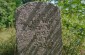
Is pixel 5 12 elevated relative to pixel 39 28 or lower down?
lower down

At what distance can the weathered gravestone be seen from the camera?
4.12 meters

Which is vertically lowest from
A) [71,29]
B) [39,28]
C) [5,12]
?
[5,12]

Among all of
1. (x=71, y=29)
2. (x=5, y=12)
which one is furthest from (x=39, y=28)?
(x=5, y=12)

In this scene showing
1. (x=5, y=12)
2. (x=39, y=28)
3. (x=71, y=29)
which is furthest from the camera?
(x=5, y=12)

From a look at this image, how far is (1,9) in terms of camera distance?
1300 cm

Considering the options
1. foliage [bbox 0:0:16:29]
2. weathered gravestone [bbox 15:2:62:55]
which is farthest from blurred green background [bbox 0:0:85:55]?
foliage [bbox 0:0:16:29]

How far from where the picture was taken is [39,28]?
4.16 metres

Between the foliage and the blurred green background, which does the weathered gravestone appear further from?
the foliage

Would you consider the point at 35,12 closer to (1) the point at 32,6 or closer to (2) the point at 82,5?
(1) the point at 32,6

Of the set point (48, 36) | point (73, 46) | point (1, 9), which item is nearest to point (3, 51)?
→ point (73, 46)

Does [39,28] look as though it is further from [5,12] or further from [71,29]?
[5,12]

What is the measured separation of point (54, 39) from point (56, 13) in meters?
0.51

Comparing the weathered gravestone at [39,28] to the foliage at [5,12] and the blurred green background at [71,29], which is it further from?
the foliage at [5,12]

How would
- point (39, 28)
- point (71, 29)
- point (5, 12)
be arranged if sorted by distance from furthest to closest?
Result: 1. point (5, 12)
2. point (71, 29)
3. point (39, 28)
